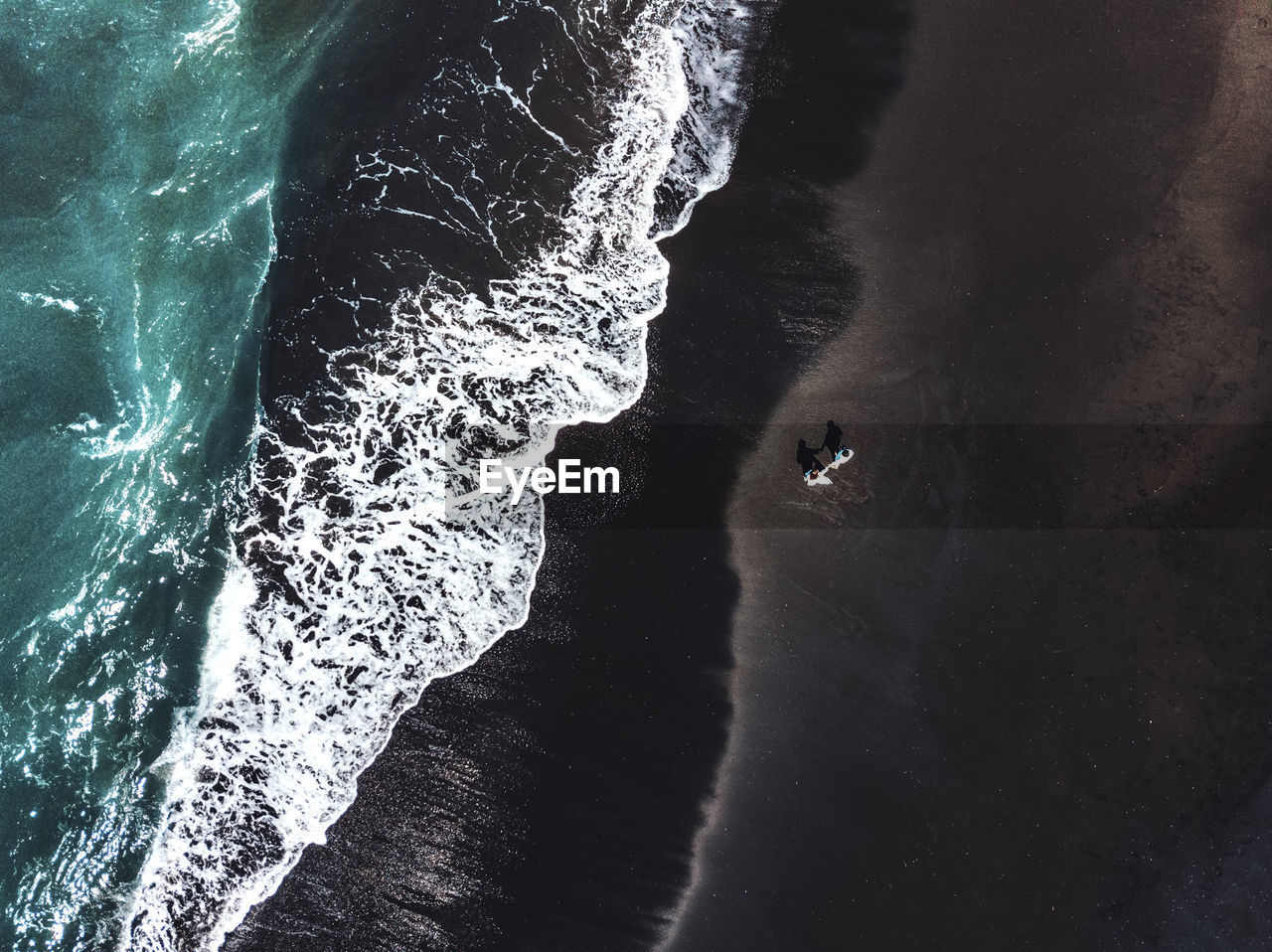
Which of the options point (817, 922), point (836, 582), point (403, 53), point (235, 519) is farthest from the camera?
point (403, 53)

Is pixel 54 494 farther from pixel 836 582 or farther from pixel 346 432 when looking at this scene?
pixel 836 582

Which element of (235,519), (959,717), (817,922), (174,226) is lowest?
(817,922)

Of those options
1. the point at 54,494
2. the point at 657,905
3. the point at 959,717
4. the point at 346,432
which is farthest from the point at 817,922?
the point at 54,494

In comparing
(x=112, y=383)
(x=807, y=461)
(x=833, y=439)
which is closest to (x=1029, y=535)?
(x=833, y=439)

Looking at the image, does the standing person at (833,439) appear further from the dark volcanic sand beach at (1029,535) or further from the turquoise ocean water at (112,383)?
the turquoise ocean water at (112,383)

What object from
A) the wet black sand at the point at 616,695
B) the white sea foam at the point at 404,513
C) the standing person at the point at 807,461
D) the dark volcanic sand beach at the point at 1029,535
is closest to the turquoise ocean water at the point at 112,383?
the white sea foam at the point at 404,513

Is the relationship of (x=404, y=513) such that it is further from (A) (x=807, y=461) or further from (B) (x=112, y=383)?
(A) (x=807, y=461)

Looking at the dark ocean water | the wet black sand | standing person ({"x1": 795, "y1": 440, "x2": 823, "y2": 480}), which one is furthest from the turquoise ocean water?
standing person ({"x1": 795, "y1": 440, "x2": 823, "y2": 480})
